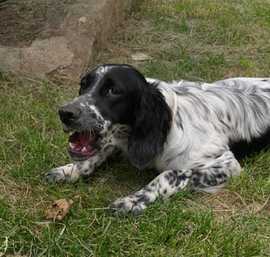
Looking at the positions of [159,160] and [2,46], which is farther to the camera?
[2,46]

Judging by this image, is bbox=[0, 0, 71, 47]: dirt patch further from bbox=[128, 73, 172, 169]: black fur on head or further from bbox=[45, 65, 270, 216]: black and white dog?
bbox=[128, 73, 172, 169]: black fur on head

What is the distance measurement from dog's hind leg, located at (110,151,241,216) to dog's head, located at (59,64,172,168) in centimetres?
18

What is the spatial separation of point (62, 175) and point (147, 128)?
0.68 m

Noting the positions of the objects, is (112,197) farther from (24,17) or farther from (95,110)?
(24,17)

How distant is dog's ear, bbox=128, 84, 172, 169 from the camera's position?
345 cm

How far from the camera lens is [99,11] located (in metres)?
5.95

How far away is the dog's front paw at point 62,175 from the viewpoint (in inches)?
142

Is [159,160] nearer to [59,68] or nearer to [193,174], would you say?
[193,174]

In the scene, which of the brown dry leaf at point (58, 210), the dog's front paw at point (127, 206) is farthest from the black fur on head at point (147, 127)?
the brown dry leaf at point (58, 210)

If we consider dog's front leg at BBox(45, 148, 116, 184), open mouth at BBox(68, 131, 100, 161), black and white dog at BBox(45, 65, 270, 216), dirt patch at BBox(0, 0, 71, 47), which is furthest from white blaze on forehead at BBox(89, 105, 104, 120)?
dirt patch at BBox(0, 0, 71, 47)

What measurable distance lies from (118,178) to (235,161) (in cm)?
83

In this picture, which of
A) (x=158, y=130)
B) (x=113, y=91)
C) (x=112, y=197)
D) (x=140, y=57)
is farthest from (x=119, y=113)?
(x=140, y=57)

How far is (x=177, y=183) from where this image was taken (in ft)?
11.5

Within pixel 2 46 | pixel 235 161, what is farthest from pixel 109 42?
pixel 235 161
